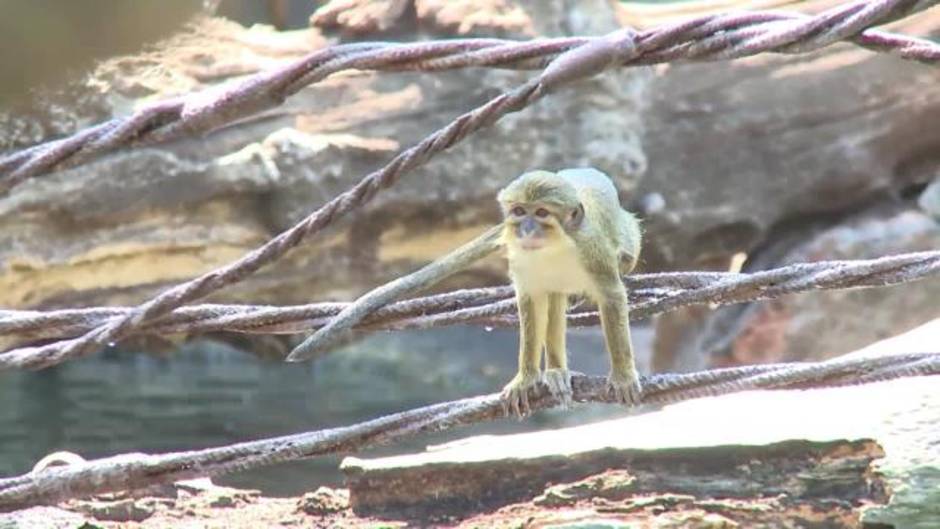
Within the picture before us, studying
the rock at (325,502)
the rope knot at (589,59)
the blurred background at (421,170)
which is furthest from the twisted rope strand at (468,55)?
the blurred background at (421,170)

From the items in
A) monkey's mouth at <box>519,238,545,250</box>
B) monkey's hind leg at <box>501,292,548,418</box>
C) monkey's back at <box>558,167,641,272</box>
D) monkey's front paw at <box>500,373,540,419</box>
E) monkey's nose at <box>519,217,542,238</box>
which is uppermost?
monkey's back at <box>558,167,641,272</box>

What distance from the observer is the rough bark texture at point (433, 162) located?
445cm

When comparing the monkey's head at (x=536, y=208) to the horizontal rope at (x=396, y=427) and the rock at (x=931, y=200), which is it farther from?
the rock at (x=931, y=200)

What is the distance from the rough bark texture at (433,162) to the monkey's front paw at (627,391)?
2.52 metres

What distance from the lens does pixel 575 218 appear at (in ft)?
Result: 8.13

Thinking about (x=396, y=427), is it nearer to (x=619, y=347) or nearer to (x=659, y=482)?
(x=619, y=347)

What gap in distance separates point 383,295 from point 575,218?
16.5 inches

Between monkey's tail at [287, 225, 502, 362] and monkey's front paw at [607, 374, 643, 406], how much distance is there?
0.35 m

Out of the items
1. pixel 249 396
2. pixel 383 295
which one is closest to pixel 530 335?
pixel 383 295

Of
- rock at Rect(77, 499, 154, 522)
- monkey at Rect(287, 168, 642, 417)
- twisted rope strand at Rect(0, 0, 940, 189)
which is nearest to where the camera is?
twisted rope strand at Rect(0, 0, 940, 189)

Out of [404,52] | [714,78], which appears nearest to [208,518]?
[404,52]

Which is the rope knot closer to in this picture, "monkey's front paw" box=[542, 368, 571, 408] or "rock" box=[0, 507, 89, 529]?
"monkey's front paw" box=[542, 368, 571, 408]

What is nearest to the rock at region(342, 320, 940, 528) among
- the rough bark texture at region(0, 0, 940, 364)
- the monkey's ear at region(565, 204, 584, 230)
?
the monkey's ear at region(565, 204, 584, 230)

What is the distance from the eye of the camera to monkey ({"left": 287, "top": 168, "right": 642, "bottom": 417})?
2314 millimetres
